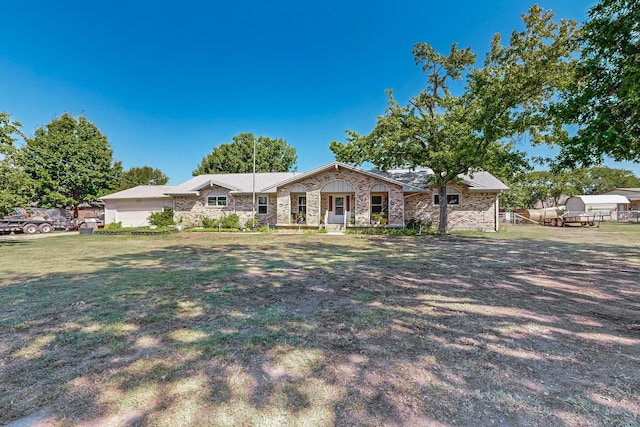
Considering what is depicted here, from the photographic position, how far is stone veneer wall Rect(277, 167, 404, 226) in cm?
1928

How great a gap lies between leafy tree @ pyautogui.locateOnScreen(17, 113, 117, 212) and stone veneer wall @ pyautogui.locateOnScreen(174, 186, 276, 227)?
9.91 meters

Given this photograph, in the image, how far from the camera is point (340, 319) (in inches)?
167

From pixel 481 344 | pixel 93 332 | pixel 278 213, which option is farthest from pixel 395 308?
pixel 278 213

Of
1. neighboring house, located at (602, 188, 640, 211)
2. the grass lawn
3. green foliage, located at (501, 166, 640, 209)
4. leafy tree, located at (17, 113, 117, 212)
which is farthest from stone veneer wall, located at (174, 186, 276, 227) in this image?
neighboring house, located at (602, 188, 640, 211)

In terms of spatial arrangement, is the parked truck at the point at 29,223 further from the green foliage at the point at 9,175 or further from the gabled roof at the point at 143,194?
the green foliage at the point at 9,175

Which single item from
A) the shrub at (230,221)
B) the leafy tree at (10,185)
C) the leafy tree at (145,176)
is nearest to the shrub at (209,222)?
the shrub at (230,221)

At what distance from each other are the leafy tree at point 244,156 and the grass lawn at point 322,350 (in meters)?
35.0

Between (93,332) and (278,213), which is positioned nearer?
(93,332)

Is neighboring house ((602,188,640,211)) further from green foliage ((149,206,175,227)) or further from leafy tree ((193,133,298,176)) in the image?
green foliage ((149,206,175,227))

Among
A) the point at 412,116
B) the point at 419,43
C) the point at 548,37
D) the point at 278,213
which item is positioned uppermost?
the point at 419,43

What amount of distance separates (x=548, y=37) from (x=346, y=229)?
14.0m

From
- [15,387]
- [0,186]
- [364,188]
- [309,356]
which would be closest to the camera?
[15,387]

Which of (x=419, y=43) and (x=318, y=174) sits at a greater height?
(x=419, y=43)

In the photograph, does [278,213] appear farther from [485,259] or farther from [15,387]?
[15,387]
